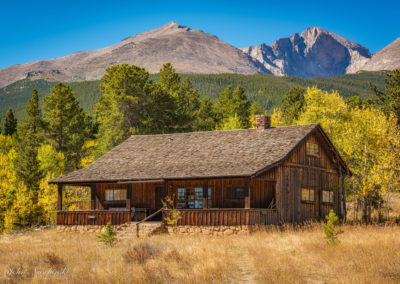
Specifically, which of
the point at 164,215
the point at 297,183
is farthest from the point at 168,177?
the point at 297,183

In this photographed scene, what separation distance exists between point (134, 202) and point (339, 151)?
15.1 meters

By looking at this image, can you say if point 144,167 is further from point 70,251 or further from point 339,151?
point 339,151

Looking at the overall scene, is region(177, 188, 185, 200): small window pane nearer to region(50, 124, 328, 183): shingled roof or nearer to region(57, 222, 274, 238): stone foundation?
region(50, 124, 328, 183): shingled roof

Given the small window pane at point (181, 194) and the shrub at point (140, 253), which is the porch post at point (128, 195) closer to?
the small window pane at point (181, 194)

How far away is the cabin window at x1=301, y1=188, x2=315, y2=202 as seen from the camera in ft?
106

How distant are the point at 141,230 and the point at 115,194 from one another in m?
6.14

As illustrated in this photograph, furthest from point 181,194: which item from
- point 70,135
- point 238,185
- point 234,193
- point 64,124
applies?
point 64,124

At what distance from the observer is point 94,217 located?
32500mm

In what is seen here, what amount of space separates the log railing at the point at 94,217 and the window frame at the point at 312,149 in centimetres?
1193

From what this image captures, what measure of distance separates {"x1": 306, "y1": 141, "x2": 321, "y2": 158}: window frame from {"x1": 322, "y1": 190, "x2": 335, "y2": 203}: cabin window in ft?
8.73

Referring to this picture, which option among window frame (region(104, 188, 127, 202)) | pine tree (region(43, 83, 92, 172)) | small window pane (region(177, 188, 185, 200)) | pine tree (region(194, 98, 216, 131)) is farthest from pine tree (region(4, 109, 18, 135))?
small window pane (region(177, 188, 185, 200))

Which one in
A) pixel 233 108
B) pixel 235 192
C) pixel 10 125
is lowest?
pixel 235 192

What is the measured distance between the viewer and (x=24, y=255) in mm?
21016

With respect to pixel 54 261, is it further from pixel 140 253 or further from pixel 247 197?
pixel 247 197
